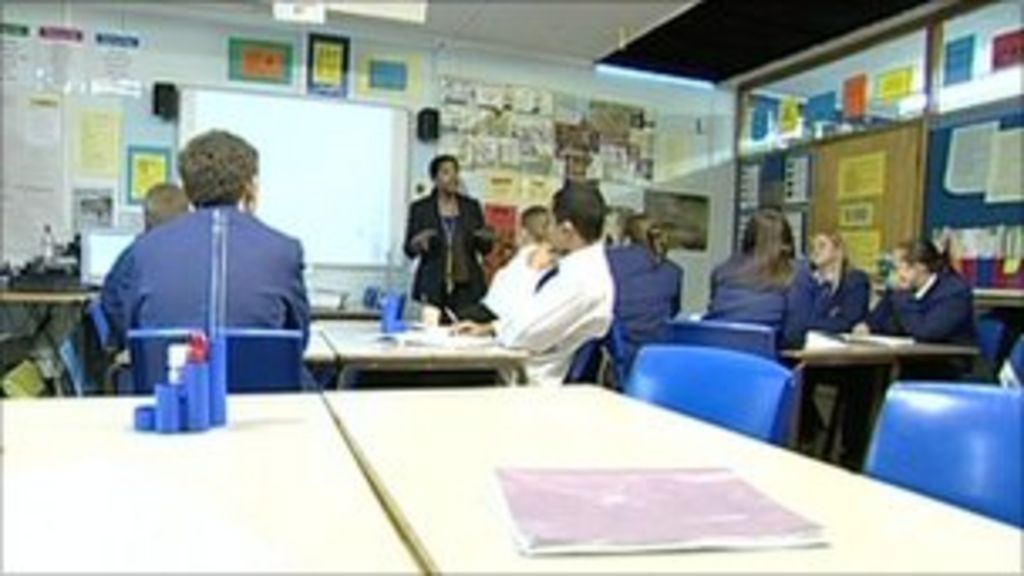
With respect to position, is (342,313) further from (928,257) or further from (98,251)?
(928,257)

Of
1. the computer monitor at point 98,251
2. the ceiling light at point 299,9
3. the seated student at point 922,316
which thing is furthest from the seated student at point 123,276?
the seated student at point 922,316

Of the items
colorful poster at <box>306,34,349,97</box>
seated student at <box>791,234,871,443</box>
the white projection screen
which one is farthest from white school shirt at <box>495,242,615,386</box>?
colorful poster at <box>306,34,349,97</box>

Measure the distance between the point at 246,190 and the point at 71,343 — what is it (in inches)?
82.9

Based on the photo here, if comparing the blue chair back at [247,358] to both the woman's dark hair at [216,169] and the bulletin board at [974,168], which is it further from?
the bulletin board at [974,168]

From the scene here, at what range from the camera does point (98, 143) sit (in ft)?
17.6

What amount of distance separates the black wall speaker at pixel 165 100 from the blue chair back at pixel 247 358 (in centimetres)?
365

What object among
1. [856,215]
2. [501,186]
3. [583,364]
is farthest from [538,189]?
[583,364]

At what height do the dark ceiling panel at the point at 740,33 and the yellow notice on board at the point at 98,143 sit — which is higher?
the dark ceiling panel at the point at 740,33

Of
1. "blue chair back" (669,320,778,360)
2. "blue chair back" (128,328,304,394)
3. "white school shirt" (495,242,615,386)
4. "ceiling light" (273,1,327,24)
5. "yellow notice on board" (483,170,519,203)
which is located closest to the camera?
"blue chair back" (128,328,304,394)

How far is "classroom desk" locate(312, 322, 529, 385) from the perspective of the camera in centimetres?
270

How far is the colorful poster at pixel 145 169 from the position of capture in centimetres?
545

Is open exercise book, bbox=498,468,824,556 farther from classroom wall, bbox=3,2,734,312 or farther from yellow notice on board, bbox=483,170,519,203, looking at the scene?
yellow notice on board, bbox=483,170,519,203

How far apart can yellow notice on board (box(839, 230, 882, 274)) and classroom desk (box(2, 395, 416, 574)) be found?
472 cm

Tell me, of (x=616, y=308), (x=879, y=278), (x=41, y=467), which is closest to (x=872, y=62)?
(x=879, y=278)
